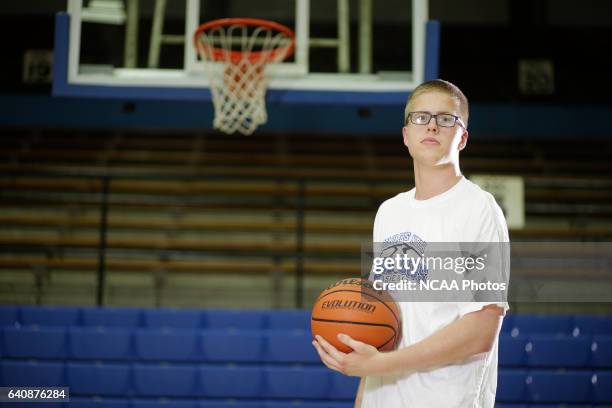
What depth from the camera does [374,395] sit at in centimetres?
134

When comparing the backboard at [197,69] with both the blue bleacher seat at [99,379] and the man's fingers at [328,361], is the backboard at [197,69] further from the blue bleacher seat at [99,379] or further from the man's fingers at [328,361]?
the man's fingers at [328,361]

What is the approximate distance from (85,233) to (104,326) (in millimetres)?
3026

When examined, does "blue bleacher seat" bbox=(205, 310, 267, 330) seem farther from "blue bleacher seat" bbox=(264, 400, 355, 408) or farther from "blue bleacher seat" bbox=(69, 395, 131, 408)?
"blue bleacher seat" bbox=(69, 395, 131, 408)

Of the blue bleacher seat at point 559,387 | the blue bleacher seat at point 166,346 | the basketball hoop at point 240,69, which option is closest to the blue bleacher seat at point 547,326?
the blue bleacher seat at point 559,387

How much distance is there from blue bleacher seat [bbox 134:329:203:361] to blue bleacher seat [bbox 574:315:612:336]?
2.10 m

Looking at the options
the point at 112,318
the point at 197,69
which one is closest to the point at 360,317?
the point at 112,318

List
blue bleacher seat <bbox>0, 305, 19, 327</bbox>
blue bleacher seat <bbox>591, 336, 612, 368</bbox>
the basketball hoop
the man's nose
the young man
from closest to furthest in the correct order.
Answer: the young man, the man's nose, blue bleacher seat <bbox>591, 336, 612, 368</bbox>, blue bleacher seat <bbox>0, 305, 19, 327</bbox>, the basketball hoop

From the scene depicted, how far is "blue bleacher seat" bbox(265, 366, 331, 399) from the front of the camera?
3.20 meters

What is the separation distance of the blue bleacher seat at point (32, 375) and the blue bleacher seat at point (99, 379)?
50mm

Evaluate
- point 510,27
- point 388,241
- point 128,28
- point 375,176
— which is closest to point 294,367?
point 388,241

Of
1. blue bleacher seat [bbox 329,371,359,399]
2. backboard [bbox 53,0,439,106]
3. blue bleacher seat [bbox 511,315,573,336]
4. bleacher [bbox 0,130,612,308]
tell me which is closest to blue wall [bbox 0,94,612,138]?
bleacher [bbox 0,130,612,308]

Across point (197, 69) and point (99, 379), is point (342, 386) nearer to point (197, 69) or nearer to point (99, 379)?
point (99, 379)

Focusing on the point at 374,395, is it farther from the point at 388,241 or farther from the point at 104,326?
the point at 104,326

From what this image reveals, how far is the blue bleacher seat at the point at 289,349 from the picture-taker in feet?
10.8
